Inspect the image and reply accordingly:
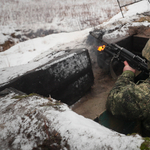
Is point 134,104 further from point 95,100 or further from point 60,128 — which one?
point 95,100

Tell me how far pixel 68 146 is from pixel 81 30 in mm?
6834

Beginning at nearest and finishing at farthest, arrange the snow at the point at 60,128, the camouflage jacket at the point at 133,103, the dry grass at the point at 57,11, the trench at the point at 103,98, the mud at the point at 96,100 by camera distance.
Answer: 1. the snow at the point at 60,128
2. the camouflage jacket at the point at 133,103
3. the trench at the point at 103,98
4. the mud at the point at 96,100
5. the dry grass at the point at 57,11

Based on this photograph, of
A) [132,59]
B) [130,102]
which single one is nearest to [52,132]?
[130,102]

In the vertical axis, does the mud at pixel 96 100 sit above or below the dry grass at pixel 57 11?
below

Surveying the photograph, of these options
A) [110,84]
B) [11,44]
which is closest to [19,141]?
[110,84]

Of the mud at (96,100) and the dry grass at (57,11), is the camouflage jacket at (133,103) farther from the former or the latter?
the dry grass at (57,11)

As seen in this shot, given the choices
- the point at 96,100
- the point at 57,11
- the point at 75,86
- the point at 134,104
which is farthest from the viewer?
the point at 57,11

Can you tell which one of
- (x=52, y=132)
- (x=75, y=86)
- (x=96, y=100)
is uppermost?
(x=52, y=132)

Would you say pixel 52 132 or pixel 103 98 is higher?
pixel 52 132

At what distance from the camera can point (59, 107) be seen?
0.75m

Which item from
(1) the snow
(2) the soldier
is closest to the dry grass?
(1) the snow

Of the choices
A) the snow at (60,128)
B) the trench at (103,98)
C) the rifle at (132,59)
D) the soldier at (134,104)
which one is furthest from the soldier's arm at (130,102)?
the rifle at (132,59)

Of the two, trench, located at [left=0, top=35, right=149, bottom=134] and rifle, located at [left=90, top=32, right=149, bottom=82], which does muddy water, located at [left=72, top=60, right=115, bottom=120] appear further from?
rifle, located at [left=90, top=32, right=149, bottom=82]

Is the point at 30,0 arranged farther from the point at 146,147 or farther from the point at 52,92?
the point at 146,147
